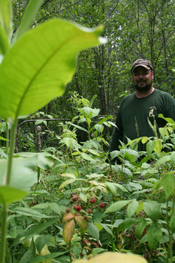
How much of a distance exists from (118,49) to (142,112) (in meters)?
6.99

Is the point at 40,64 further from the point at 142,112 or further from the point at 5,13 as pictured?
the point at 142,112

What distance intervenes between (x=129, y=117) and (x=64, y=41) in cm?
339

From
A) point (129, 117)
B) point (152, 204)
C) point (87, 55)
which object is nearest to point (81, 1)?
point (87, 55)

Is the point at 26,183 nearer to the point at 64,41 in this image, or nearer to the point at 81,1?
the point at 64,41

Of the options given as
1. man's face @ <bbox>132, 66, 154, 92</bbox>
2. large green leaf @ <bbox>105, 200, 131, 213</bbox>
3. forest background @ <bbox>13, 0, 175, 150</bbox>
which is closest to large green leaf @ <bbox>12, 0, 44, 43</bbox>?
large green leaf @ <bbox>105, 200, 131, 213</bbox>

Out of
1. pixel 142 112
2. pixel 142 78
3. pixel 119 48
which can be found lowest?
pixel 142 112

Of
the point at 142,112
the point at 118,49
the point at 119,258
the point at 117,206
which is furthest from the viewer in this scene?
the point at 118,49

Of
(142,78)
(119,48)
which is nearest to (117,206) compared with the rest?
(142,78)

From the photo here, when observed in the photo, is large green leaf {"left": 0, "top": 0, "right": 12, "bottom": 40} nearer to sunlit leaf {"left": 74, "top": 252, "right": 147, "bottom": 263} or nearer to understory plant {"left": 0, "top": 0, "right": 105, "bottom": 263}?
understory plant {"left": 0, "top": 0, "right": 105, "bottom": 263}

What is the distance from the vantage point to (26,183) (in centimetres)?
45

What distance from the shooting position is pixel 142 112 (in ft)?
11.7

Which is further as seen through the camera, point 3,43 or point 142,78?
point 142,78

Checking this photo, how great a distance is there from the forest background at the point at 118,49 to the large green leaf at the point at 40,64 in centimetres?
734

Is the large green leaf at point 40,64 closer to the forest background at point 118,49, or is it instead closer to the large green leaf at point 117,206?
the large green leaf at point 117,206
